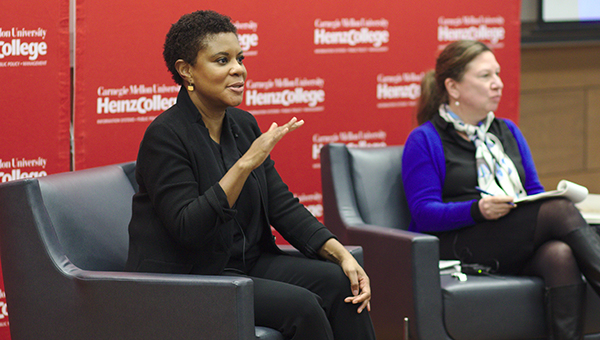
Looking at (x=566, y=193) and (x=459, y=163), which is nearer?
(x=566, y=193)

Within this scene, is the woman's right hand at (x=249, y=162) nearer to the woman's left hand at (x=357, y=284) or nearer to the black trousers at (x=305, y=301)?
the black trousers at (x=305, y=301)

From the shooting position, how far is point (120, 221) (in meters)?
2.33

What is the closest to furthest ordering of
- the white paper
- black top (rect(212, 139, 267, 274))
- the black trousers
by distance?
the black trousers, black top (rect(212, 139, 267, 274)), the white paper

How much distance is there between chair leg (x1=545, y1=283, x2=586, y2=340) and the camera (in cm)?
251

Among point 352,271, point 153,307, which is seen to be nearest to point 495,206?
point 352,271

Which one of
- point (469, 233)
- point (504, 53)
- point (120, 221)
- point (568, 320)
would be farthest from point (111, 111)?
point (504, 53)

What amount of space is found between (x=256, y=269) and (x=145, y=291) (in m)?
0.41

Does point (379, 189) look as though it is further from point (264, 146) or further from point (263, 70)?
point (264, 146)

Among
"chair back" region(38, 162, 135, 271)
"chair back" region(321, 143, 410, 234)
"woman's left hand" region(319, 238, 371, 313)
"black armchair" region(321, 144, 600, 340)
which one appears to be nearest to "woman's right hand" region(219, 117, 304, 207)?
"woman's left hand" region(319, 238, 371, 313)

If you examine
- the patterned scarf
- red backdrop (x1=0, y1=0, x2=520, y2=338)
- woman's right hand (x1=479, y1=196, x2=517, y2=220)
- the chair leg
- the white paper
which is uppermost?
red backdrop (x1=0, y1=0, x2=520, y2=338)

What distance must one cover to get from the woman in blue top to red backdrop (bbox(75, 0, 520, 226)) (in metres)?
0.39

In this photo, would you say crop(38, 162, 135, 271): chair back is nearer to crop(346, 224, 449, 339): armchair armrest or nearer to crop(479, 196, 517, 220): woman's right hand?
crop(346, 224, 449, 339): armchair armrest

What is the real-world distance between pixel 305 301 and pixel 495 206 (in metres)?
1.10

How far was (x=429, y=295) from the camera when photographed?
2.47 metres
